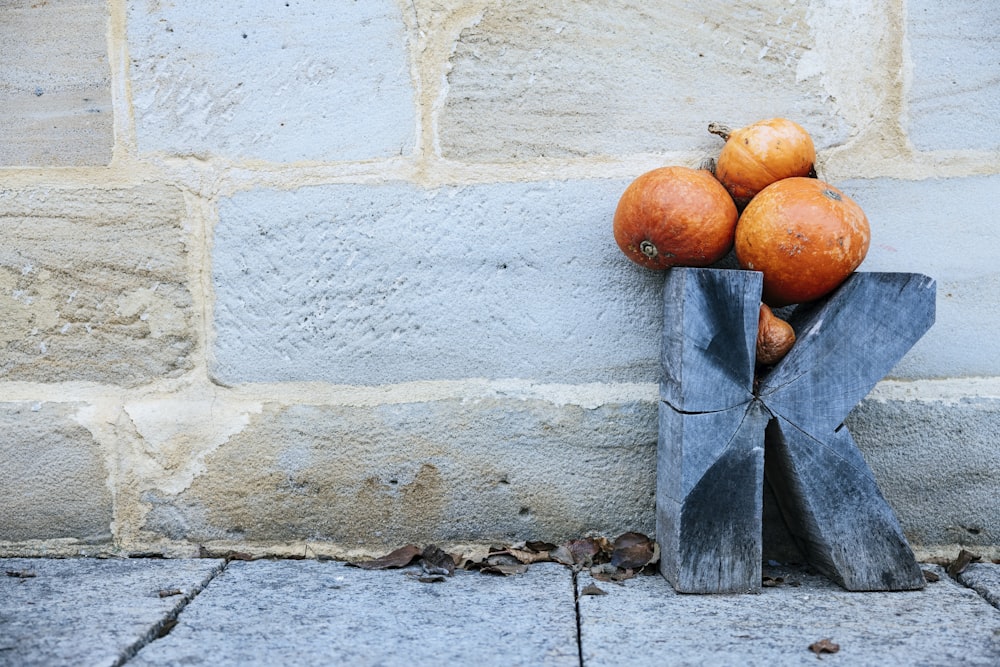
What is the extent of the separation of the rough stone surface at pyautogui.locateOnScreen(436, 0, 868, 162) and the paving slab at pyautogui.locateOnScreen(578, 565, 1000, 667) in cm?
91

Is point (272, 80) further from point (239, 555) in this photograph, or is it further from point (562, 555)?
point (562, 555)

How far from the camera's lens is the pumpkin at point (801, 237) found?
4.58 ft

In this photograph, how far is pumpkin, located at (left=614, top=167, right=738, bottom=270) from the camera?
1.45 meters

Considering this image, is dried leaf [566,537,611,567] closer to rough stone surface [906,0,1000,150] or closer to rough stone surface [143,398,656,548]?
rough stone surface [143,398,656,548]

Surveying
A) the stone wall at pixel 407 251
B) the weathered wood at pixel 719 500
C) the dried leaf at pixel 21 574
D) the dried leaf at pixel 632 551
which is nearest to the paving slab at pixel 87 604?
the dried leaf at pixel 21 574

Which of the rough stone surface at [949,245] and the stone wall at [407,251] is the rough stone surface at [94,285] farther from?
the rough stone surface at [949,245]

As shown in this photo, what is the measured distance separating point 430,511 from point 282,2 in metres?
1.15

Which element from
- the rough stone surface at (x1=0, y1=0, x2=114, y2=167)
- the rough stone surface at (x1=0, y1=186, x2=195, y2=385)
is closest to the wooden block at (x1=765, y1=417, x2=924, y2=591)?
the rough stone surface at (x1=0, y1=186, x2=195, y2=385)

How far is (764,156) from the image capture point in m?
1.50

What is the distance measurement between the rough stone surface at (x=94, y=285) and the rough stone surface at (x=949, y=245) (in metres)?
1.47

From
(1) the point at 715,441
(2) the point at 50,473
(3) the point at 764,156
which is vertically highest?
(3) the point at 764,156

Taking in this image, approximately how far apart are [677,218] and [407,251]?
0.58 meters

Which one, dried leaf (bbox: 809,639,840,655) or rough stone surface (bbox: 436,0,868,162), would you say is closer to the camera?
dried leaf (bbox: 809,639,840,655)

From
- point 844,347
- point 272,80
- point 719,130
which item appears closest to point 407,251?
point 272,80
